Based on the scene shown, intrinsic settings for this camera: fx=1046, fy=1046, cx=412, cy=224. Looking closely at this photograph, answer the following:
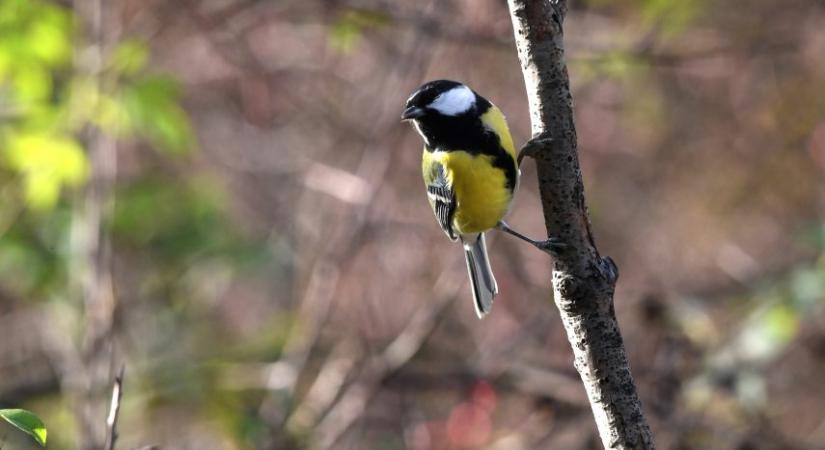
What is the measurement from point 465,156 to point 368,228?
1.96 metres

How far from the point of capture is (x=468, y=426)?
453cm

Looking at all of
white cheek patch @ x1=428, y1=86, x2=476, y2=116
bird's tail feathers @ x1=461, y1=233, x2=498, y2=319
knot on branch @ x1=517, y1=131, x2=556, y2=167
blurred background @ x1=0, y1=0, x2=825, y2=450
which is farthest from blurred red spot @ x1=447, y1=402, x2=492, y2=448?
knot on branch @ x1=517, y1=131, x2=556, y2=167

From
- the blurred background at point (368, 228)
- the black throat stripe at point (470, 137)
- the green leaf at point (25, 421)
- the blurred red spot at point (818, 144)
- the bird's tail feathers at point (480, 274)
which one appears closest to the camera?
the green leaf at point (25, 421)

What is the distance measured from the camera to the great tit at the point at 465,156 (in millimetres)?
2779

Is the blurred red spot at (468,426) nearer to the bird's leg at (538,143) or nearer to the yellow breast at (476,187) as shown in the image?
the yellow breast at (476,187)

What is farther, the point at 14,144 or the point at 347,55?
the point at 347,55

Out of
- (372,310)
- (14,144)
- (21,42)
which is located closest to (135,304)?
(372,310)

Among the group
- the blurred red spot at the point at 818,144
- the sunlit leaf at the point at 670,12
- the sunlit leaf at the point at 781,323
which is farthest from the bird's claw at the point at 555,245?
the blurred red spot at the point at 818,144

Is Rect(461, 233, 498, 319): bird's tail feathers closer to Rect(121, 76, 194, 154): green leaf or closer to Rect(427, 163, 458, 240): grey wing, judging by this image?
Rect(427, 163, 458, 240): grey wing

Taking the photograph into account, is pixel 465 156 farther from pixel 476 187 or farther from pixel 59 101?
pixel 59 101

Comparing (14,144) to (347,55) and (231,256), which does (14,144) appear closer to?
(231,256)

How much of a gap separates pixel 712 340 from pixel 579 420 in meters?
0.75

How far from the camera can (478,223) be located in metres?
2.95

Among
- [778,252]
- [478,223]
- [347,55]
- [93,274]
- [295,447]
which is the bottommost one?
[295,447]
